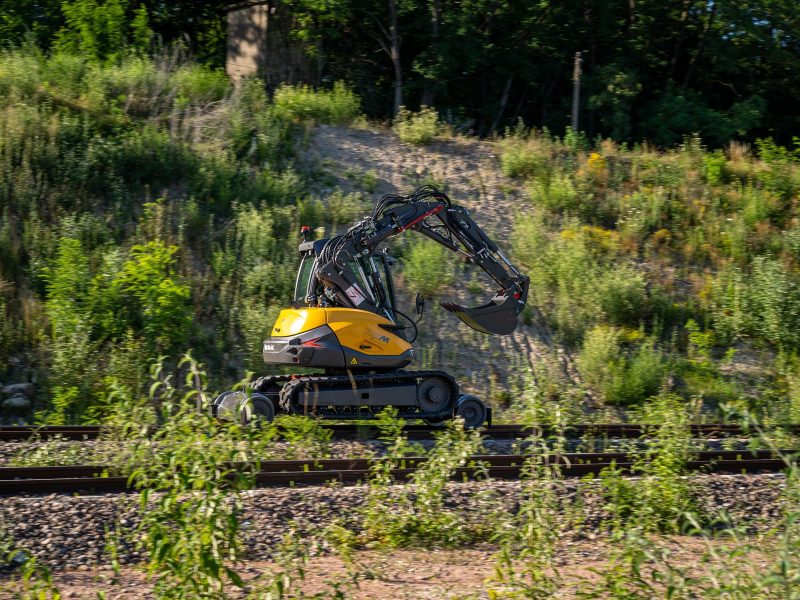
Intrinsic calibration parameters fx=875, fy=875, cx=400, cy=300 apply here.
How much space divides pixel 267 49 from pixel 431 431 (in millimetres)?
16278

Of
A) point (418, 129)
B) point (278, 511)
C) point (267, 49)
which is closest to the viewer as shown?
point (278, 511)

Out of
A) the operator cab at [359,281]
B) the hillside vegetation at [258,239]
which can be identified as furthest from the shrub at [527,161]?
the operator cab at [359,281]

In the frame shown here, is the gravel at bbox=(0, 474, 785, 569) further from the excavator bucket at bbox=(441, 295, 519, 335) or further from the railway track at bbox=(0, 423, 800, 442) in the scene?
the excavator bucket at bbox=(441, 295, 519, 335)

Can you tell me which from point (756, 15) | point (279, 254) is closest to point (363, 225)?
point (279, 254)

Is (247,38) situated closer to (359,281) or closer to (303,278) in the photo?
(303,278)

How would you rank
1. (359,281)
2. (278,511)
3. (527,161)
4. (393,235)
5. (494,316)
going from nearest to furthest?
(278,511), (359,281), (393,235), (494,316), (527,161)

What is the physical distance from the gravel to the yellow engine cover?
3118 millimetres

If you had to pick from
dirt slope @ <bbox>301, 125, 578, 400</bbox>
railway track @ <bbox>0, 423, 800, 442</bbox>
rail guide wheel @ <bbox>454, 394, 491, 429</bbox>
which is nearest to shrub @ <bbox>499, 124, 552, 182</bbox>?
dirt slope @ <bbox>301, 125, 578, 400</bbox>

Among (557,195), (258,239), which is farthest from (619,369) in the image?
(258,239)

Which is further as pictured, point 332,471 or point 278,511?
point 332,471

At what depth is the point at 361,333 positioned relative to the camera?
12.0 m

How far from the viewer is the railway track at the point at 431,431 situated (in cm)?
1138

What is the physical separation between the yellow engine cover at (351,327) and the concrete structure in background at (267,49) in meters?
14.2

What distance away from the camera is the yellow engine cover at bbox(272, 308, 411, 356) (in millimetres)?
11867
